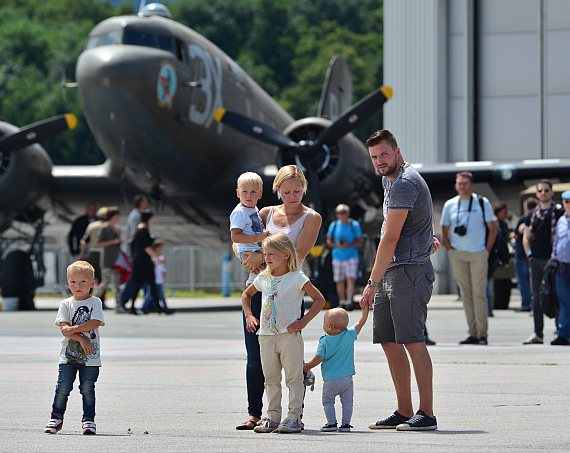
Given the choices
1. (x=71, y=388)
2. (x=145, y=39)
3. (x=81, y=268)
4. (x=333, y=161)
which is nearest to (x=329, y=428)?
(x=71, y=388)

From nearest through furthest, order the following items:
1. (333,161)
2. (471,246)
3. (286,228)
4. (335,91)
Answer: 1. (286,228)
2. (471,246)
3. (333,161)
4. (335,91)

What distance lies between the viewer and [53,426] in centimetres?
755

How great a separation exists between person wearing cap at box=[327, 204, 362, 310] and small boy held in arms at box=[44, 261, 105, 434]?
15.6 meters

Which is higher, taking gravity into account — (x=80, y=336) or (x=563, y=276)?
(x=563, y=276)

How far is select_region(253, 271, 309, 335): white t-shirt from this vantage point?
777 cm

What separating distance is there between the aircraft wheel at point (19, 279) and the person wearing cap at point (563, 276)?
14699mm

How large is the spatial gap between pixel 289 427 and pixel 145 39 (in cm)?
1757

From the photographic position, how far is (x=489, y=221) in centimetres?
1512

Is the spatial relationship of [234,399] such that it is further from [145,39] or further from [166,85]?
[145,39]

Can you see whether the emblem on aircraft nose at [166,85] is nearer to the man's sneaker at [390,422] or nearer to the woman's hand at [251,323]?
the woman's hand at [251,323]

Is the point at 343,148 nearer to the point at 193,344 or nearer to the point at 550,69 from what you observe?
the point at 193,344

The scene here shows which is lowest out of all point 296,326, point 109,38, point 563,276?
point 296,326

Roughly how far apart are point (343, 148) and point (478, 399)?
16739 mm

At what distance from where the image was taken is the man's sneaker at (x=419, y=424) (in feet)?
25.2
